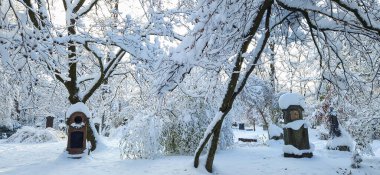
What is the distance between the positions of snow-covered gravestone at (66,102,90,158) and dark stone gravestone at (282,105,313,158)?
6.11 metres

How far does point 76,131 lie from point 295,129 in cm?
667

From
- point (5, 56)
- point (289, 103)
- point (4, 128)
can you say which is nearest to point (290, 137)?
point (289, 103)

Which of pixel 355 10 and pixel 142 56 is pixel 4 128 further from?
pixel 355 10

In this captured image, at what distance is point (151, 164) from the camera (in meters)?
8.19

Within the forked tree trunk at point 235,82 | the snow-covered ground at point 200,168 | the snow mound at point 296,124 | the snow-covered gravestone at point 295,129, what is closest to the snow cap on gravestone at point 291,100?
the snow-covered gravestone at point 295,129

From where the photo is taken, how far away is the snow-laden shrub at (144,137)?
9.33 m

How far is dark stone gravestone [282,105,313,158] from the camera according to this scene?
9477 mm

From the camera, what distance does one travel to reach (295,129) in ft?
32.3

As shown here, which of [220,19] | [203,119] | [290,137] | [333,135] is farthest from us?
[333,135]

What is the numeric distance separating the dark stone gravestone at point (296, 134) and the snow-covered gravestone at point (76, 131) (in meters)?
6.11

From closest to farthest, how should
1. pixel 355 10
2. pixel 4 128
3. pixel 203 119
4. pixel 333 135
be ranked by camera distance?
pixel 355 10, pixel 203 119, pixel 333 135, pixel 4 128

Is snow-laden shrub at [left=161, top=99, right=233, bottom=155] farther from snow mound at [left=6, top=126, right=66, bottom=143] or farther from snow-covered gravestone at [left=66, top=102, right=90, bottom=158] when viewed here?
snow mound at [left=6, top=126, right=66, bottom=143]

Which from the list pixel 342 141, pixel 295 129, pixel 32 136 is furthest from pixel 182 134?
pixel 32 136

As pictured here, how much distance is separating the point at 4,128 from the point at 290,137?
65.5ft
